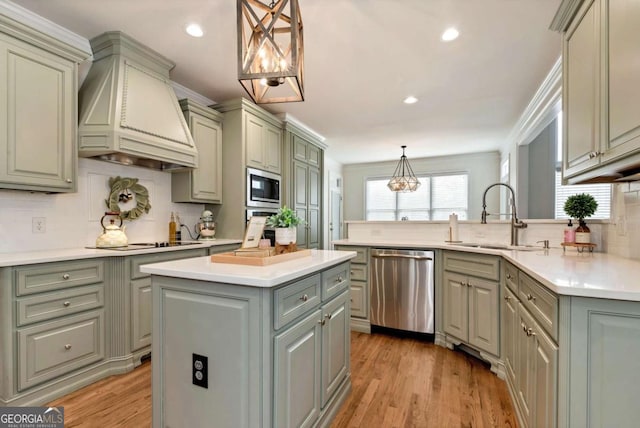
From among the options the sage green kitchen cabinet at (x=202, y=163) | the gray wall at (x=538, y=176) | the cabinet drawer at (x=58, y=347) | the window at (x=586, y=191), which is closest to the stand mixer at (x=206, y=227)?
the sage green kitchen cabinet at (x=202, y=163)

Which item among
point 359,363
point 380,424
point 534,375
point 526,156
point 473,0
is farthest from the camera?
point 526,156

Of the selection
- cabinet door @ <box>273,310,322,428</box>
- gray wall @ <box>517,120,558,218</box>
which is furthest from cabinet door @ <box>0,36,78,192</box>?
gray wall @ <box>517,120,558,218</box>

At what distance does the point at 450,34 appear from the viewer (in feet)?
7.86

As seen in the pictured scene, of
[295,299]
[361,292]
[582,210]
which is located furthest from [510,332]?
[295,299]

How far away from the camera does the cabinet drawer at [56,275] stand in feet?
6.04

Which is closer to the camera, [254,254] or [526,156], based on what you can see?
[254,254]

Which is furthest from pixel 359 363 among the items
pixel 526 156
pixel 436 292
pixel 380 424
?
pixel 526 156

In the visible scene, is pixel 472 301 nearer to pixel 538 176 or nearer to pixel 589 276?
pixel 589 276

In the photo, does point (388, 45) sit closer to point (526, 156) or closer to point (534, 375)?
point (534, 375)

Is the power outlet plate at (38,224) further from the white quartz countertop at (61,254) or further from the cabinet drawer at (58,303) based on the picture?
the cabinet drawer at (58,303)

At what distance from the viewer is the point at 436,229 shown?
344 cm

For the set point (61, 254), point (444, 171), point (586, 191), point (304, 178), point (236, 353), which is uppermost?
point (444, 171)

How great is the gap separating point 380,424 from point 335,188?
628cm

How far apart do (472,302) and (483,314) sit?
0.13m
